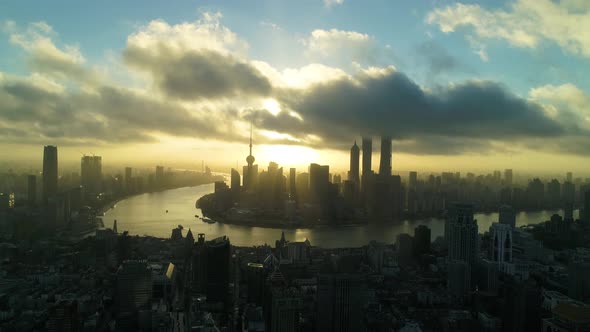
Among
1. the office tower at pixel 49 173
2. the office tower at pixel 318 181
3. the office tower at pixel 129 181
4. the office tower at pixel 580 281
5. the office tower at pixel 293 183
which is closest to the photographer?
the office tower at pixel 580 281

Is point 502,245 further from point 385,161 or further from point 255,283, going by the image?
point 385,161

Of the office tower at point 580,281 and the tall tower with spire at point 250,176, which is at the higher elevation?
the tall tower with spire at point 250,176

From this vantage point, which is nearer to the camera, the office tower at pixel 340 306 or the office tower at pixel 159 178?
the office tower at pixel 340 306

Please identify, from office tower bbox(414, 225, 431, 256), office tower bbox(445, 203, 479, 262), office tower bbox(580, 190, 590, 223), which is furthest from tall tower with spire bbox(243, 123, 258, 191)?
office tower bbox(580, 190, 590, 223)

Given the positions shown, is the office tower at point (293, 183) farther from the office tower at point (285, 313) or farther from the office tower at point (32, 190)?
the office tower at point (285, 313)

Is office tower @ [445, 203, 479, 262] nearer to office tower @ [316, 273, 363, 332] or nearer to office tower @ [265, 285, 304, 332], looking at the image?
office tower @ [316, 273, 363, 332]

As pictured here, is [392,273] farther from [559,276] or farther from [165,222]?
[165,222]

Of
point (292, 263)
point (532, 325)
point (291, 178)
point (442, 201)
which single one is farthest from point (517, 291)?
point (291, 178)

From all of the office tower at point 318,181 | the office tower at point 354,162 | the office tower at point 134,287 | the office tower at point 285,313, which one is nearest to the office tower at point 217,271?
the office tower at point 134,287
